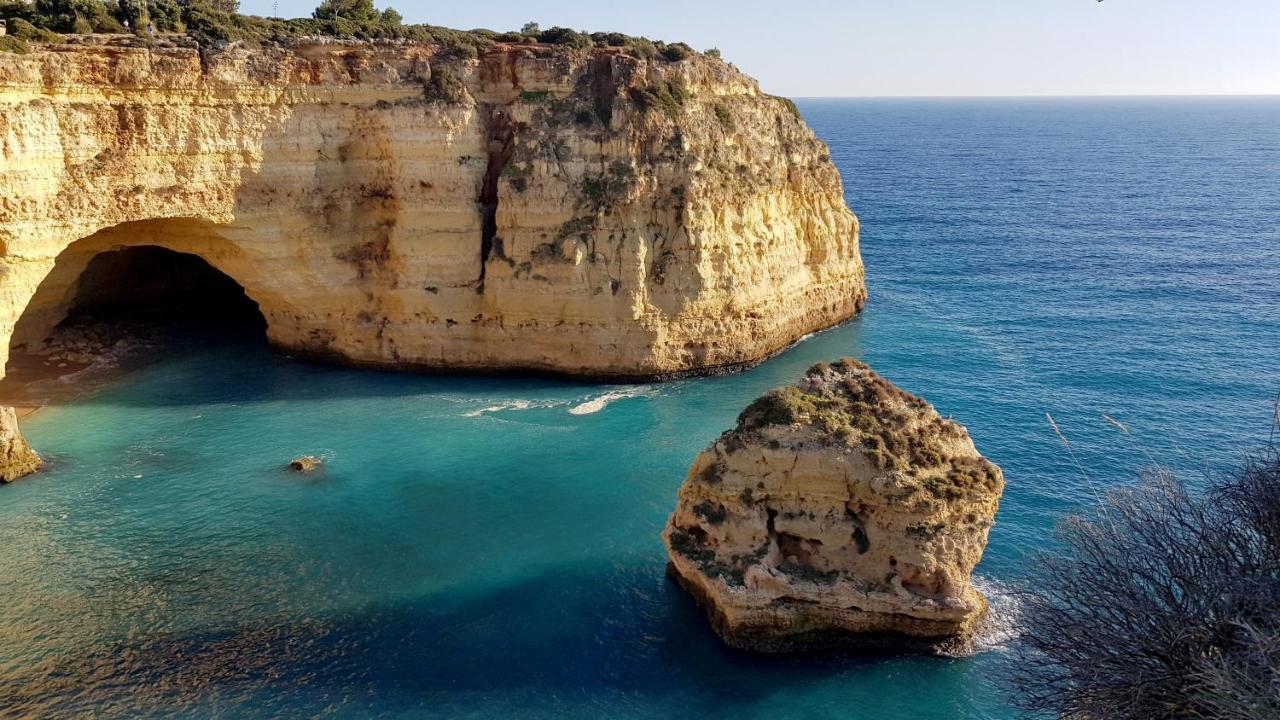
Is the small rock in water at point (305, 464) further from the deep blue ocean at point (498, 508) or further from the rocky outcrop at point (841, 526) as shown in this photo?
the rocky outcrop at point (841, 526)

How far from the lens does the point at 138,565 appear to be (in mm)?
24078

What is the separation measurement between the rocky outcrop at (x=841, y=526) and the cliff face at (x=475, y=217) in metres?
18.2

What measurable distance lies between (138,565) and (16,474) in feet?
28.9

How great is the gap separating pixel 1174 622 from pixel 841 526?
7796 mm

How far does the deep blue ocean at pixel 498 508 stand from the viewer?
19.4 meters

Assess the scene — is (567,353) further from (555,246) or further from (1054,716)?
(1054,716)

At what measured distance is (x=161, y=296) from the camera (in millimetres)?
47094

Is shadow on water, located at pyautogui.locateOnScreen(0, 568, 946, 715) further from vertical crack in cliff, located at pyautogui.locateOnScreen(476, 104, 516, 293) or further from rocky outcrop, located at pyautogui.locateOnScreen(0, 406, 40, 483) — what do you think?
vertical crack in cliff, located at pyautogui.locateOnScreen(476, 104, 516, 293)

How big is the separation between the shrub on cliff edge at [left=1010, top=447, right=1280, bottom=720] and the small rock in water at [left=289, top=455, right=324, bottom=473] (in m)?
23.4

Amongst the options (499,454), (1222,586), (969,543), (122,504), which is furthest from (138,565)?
(1222,586)

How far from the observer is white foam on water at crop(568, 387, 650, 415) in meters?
35.7

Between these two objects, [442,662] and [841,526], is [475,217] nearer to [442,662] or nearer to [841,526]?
[442,662]

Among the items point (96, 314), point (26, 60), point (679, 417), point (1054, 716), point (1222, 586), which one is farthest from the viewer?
point (96, 314)

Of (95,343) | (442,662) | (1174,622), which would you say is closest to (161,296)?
(95,343)
